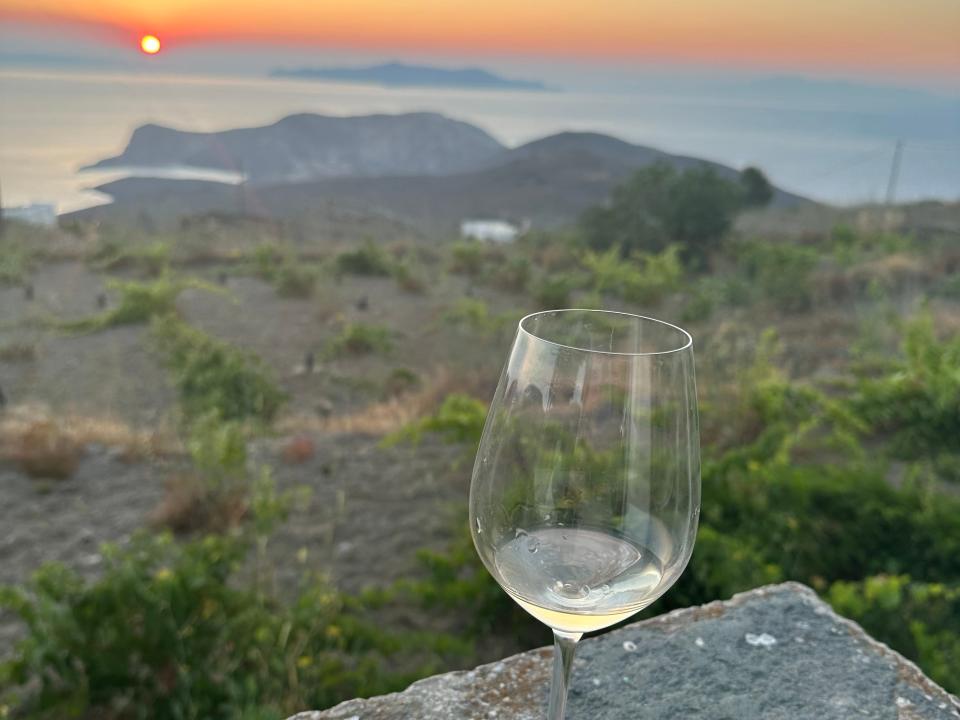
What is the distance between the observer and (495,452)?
61 cm

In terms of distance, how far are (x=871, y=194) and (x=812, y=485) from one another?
52.7 ft

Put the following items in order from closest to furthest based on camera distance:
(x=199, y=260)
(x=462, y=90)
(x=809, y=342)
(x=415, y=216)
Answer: (x=809, y=342) < (x=199, y=260) < (x=462, y=90) < (x=415, y=216)

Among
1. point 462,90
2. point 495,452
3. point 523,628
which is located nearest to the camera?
point 495,452

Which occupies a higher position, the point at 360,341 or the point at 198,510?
the point at 198,510

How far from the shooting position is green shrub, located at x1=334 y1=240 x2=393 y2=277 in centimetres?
1033

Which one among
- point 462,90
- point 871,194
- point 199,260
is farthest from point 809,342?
point 462,90

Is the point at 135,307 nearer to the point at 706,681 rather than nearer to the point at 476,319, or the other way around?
the point at 476,319

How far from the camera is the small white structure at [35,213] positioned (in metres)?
10.2

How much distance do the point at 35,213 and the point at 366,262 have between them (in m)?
4.63

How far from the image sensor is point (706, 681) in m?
0.80

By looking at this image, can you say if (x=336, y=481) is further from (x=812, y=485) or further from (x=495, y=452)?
(x=495, y=452)

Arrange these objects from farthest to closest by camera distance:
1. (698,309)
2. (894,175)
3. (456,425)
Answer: (894,175), (698,309), (456,425)

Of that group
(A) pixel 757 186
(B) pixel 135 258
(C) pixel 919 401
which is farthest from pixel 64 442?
(A) pixel 757 186

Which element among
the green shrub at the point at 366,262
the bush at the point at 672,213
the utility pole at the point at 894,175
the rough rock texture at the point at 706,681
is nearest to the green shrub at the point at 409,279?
Result: the green shrub at the point at 366,262
